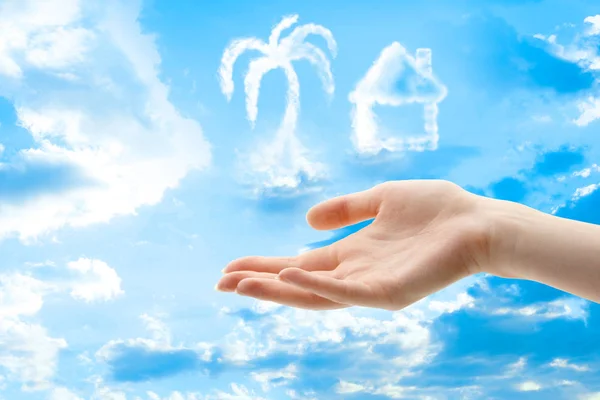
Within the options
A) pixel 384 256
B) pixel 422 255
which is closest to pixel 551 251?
pixel 422 255

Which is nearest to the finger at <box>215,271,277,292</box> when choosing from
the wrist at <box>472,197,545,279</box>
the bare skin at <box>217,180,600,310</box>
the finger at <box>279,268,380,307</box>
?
the bare skin at <box>217,180,600,310</box>

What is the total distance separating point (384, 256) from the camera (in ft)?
9.90

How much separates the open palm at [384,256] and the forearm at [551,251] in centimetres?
11

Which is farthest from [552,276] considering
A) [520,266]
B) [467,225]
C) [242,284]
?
[242,284]

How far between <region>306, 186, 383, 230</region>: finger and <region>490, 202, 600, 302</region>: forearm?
2.19ft

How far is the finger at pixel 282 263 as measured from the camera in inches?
124

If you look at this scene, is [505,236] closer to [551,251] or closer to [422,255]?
[551,251]

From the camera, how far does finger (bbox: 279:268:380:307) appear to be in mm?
2479

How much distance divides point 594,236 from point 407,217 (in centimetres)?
87

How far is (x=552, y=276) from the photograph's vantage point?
9.36 feet

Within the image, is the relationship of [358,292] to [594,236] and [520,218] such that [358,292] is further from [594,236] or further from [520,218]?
[594,236]

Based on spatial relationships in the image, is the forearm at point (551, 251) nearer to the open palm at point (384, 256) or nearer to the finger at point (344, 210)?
the open palm at point (384, 256)

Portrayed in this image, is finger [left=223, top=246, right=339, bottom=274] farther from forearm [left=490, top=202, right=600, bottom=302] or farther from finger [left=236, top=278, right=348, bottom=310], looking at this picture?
forearm [left=490, top=202, right=600, bottom=302]

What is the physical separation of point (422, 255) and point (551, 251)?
0.58m
